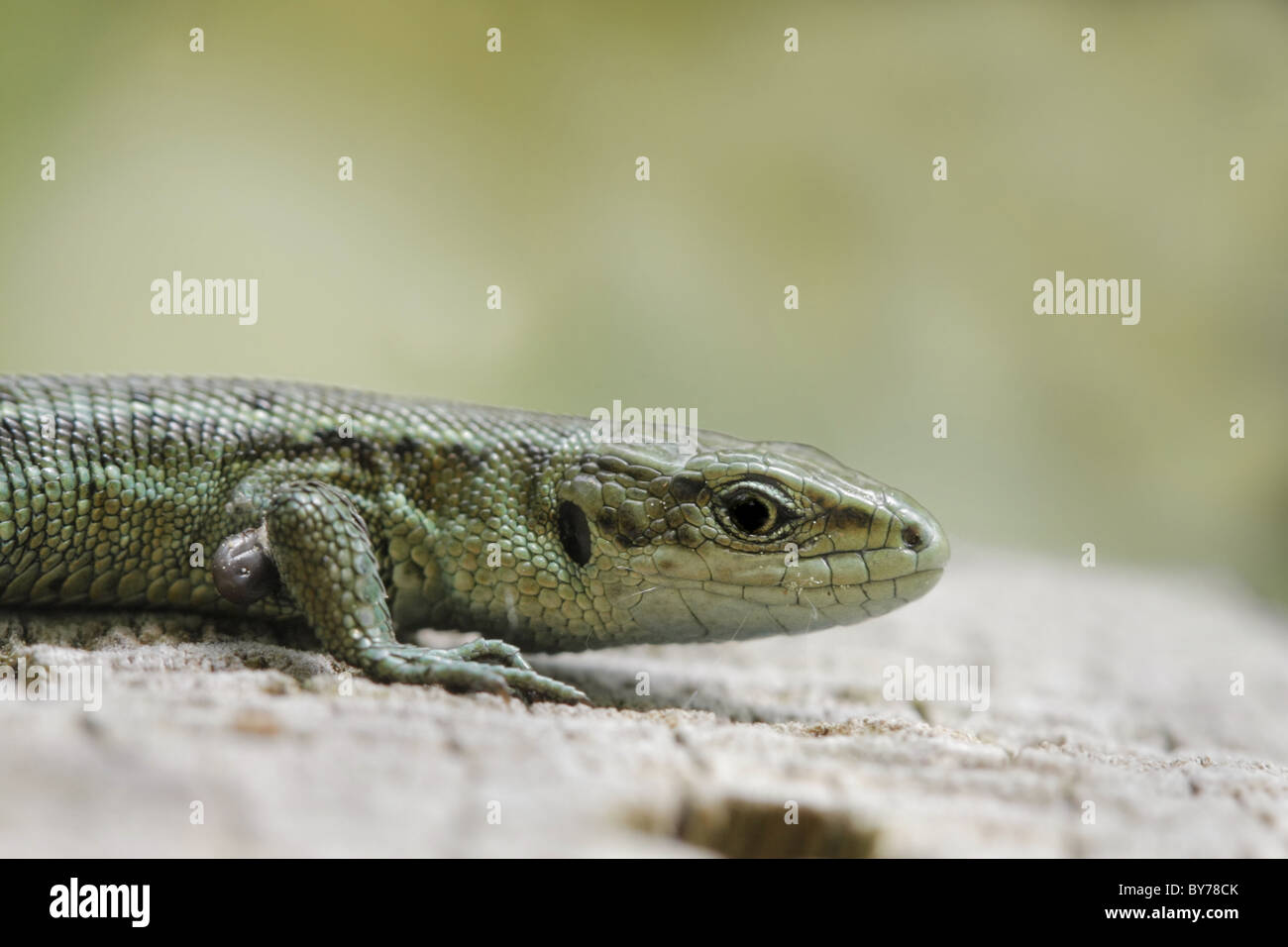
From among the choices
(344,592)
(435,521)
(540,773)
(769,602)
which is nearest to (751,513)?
(769,602)

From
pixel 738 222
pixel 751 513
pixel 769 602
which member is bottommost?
pixel 769 602

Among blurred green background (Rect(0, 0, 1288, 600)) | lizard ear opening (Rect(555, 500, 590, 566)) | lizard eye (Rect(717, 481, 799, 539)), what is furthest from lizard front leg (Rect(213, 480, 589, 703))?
blurred green background (Rect(0, 0, 1288, 600))

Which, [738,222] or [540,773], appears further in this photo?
[738,222]

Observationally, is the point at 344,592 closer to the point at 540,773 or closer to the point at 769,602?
the point at 540,773

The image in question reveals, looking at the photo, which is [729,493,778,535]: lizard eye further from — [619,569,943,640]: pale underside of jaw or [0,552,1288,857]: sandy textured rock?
[0,552,1288,857]: sandy textured rock

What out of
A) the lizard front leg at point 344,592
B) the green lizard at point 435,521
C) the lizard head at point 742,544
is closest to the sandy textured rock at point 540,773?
the lizard front leg at point 344,592
